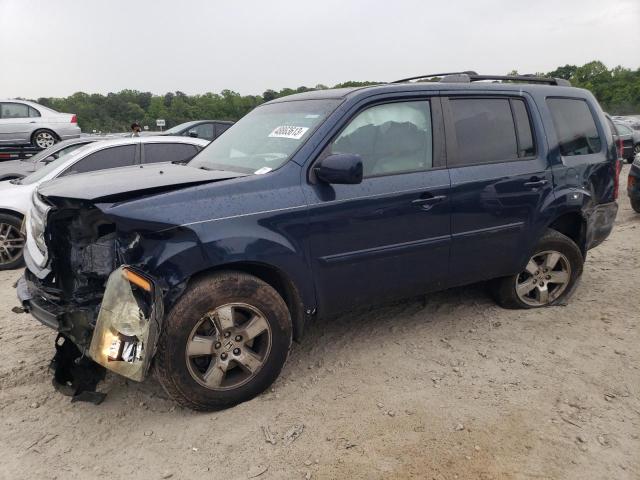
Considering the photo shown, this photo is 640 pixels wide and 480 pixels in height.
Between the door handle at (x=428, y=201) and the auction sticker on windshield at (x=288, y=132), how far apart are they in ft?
2.86

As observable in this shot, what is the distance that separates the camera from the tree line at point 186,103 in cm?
4806

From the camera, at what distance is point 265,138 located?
3.67 m

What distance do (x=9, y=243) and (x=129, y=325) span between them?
439cm

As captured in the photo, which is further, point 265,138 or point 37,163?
point 37,163

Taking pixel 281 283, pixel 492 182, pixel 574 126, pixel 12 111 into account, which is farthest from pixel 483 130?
pixel 12 111

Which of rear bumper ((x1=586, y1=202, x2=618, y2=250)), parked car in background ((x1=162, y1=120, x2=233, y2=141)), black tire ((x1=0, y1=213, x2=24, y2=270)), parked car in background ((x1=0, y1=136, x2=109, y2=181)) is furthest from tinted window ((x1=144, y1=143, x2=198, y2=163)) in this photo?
parked car in background ((x1=162, y1=120, x2=233, y2=141))

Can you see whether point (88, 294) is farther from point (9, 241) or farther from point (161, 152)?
point (161, 152)

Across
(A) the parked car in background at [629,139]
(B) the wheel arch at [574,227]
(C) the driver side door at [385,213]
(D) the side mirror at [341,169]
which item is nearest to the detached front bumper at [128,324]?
(C) the driver side door at [385,213]

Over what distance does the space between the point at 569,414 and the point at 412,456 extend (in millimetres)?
1001

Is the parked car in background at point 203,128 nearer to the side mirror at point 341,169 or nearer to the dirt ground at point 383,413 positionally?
the dirt ground at point 383,413

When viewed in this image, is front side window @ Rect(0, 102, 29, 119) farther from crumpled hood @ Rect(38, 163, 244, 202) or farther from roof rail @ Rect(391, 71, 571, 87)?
roof rail @ Rect(391, 71, 571, 87)

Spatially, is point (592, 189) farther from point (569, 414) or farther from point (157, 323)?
point (157, 323)

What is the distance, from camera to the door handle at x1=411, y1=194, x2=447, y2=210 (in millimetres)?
3513

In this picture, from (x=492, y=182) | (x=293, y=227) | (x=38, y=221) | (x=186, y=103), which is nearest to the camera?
(x=293, y=227)
